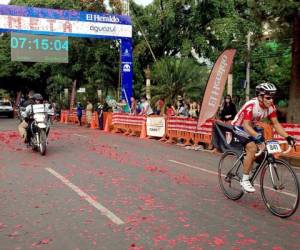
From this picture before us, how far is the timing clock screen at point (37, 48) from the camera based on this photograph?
2780 cm

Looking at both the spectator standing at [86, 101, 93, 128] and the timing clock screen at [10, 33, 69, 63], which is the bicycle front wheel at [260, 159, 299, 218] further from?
the timing clock screen at [10, 33, 69, 63]

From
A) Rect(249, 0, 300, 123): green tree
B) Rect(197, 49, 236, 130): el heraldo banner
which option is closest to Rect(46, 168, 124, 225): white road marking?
Rect(197, 49, 236, 130): el heraldo banner

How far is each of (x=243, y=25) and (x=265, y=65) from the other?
7827mm

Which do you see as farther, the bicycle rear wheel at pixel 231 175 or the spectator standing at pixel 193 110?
the spectator standing at pixel 193 110

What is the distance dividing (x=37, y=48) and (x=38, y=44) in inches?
A: 9.7

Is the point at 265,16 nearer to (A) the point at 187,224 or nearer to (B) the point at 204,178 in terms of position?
(B) the point at 204,178

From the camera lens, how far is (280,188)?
656 cm

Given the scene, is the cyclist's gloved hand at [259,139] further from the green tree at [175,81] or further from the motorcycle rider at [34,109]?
the green tree at [175,81]

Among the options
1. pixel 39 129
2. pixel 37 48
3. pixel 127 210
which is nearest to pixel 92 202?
pixel 127 210

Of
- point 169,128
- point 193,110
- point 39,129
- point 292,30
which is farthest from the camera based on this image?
point 193,110

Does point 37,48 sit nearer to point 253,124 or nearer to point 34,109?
point 34,109

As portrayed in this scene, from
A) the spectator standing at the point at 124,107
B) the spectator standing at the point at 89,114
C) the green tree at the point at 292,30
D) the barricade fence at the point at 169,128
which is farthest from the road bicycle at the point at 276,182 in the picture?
the spectator standing at the point at 89,114

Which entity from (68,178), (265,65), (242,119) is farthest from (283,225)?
(265,65)

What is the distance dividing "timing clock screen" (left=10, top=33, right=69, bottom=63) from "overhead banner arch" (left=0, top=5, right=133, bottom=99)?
2.72m
